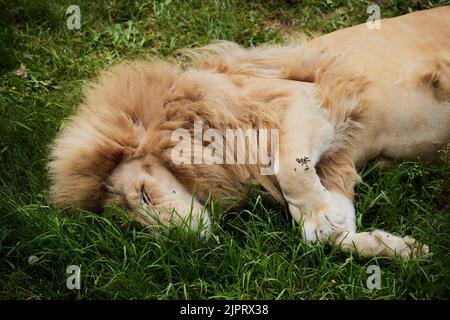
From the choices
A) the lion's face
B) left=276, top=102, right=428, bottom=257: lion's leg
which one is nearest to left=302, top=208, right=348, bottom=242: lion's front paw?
left=276, top=102, right=428, bottom=257: lion's leg

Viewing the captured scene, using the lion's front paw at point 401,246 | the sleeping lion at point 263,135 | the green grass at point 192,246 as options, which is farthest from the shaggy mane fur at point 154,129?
the lion's front paw at point 401,246

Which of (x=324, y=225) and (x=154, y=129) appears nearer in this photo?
(x=324, y=225)

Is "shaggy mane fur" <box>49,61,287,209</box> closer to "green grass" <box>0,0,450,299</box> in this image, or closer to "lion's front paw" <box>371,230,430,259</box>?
"green grass" <box>0,0,450,299</box>

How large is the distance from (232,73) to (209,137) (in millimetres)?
510

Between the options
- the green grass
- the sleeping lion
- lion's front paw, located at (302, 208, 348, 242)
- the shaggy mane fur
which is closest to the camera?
the green grass

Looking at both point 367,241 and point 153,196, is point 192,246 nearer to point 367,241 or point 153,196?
point 153,196

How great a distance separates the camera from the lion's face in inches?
135

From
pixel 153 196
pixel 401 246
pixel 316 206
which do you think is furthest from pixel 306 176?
pixel 153 196

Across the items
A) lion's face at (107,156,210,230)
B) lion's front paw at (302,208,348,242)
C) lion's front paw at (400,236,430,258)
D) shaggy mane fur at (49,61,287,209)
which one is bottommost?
lion's front paw at (400,236,430,258)

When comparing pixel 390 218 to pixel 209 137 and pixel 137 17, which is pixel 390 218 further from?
pixel 137 17

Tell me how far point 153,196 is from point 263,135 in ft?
2.08

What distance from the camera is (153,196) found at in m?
3.47

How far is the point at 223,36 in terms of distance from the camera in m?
5.19
